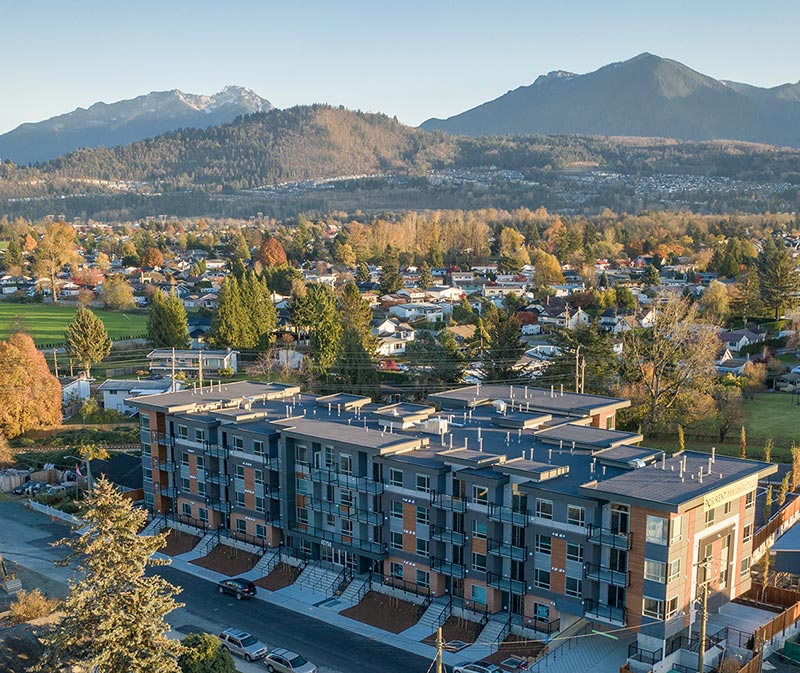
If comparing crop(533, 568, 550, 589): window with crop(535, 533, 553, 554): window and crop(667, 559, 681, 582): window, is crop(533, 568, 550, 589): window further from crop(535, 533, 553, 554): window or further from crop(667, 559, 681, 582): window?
crop(667, 559, 681, 582): window

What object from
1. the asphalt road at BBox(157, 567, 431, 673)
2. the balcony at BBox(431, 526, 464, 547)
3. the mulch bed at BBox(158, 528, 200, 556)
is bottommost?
the mulch bed at BBox(158, 528, 200, 556)

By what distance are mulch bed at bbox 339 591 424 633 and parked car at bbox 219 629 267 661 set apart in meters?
4.19

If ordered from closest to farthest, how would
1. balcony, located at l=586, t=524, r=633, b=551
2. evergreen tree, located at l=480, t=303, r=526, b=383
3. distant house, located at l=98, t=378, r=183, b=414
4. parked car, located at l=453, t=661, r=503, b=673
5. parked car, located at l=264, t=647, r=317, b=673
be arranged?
balcony, located at l=586, t=524, r=633, b=551 → parked car, located at l=453, t=661, r=503, b=673 → parked car, located at l=264, t=647, r=317, b=673 → evergreen tree, located at l=480, t=303, r=526, b=383 → distant house, located at l=98, t=378, r=183, b=414

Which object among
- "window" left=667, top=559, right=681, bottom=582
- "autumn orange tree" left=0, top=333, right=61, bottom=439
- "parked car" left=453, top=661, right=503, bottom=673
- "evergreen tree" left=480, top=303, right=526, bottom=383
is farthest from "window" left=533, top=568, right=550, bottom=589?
"autumn orange tree" left=0, top=333, right=61, bottom=439

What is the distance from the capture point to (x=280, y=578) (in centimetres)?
3656

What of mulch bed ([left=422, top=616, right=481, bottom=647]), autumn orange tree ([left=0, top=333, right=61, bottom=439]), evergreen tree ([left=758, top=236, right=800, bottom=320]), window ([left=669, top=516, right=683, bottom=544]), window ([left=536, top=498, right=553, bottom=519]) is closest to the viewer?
window ([left=669, top=516, right=683, bottom=544])

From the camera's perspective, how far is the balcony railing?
34.2 meters

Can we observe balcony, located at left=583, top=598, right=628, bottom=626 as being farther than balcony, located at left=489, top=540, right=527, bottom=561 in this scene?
No

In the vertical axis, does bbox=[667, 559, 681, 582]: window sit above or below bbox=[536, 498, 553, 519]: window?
below

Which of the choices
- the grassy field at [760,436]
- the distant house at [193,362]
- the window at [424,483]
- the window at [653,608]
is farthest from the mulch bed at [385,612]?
the distant house at [193,362]

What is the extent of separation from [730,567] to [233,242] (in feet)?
476

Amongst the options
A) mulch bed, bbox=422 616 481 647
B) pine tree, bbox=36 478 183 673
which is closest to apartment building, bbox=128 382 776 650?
mulch bed, bbox=422 616 481 647

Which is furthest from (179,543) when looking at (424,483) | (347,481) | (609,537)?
(609,537)

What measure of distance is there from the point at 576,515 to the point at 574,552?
133cm
